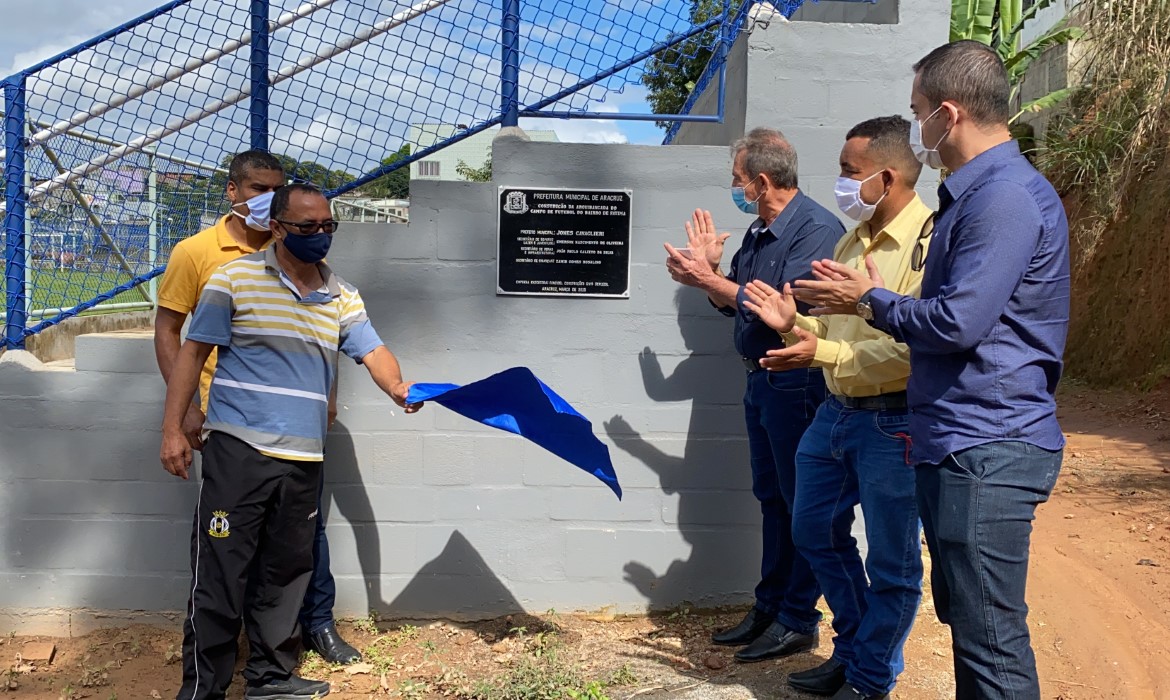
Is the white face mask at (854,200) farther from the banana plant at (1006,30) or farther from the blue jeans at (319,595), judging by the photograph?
the banana plant at (1006,30)

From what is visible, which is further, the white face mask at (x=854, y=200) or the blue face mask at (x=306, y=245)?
the blue face mask at (x=306, y=245)

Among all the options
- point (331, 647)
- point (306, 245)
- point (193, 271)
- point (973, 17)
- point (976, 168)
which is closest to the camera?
point (976, 168)

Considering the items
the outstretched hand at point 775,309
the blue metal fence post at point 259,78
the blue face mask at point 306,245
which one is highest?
A: the blue metal fence post at point 259,78

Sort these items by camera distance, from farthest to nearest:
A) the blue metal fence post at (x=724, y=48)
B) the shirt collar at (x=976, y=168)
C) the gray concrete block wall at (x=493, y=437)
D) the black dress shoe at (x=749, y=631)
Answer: the blue metal fence post at (x=724, y=48), the gray concrete block wall at (x=493, y=437), the black dress shoe at (x=749, y=631), the shirt collar at (x=976, y=168)

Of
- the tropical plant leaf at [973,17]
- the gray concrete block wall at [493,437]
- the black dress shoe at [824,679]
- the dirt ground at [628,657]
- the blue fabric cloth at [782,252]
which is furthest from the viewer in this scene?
the tropical plant leaf at [973,17]

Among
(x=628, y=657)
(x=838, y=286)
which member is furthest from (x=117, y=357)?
(x=838, y=286)

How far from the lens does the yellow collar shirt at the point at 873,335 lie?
10.1 ft

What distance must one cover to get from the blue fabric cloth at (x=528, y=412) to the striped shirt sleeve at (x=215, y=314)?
2.42 ft

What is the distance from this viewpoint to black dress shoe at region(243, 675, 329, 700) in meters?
3.71

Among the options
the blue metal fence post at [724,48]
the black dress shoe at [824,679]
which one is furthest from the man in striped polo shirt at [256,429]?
the blue metal fence post at [724,48]

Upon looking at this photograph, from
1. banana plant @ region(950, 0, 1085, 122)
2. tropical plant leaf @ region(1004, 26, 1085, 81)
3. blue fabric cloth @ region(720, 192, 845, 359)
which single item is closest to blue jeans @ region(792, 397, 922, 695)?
blue fabric cloth @ region(720, 192, 845, 359)

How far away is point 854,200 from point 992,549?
1.34m

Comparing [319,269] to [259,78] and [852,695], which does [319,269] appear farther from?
[852,695]

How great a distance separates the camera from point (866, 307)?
2732 mm
